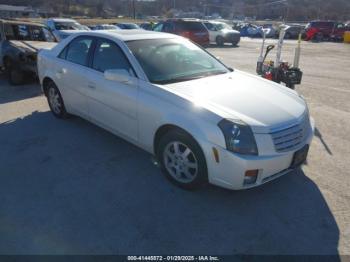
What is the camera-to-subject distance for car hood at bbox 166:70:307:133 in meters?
3.11

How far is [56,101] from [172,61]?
257 cm

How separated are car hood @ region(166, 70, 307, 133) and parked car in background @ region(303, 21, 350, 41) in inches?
1091

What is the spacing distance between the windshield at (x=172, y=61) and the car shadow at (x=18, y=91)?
14.1 feet

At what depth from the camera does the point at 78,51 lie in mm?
4910

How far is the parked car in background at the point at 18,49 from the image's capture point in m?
8.14

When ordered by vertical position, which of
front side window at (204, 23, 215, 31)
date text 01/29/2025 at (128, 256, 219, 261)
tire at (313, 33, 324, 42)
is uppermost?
front side window at (204, 23, 215, 31)

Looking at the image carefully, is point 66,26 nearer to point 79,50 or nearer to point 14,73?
point 14,73

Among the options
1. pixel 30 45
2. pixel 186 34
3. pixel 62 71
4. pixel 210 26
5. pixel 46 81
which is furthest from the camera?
A: pixel 210 26

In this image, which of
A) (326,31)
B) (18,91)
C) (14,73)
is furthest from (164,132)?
(326,31)

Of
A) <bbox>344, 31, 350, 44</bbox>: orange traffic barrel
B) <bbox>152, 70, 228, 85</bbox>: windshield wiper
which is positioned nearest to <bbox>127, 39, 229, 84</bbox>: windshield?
<bbox>152, 70, 228, 85</bbox>: windshield wiper

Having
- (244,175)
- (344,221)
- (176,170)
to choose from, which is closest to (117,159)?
(176,170)

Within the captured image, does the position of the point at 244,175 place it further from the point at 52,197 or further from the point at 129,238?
the point at 52,197

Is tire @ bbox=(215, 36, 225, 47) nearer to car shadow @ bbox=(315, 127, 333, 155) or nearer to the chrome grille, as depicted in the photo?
car shadow @ bbox=(315, 127, 333, 155)

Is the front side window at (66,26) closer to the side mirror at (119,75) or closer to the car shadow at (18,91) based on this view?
the car shadow at (18,91)
